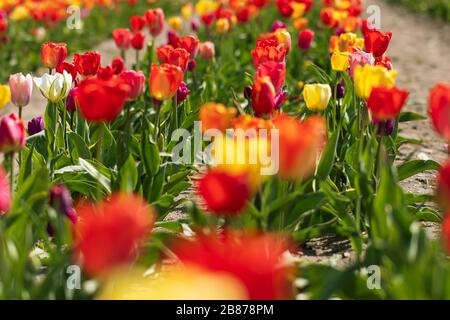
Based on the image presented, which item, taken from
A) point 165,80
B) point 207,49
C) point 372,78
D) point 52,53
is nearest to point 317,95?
point 372,78

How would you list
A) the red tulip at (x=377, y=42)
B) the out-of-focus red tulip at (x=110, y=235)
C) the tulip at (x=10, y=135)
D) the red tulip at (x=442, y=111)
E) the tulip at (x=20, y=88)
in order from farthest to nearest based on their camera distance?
the red tulip at (x=377, y=42), the tulip at (x=20, y=88), the tulip at (x=10, y=135), the red tulip at (x=442, y=111), the out-of-focus red tulip at (x=110, y=235)

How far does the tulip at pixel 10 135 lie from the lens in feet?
9.13

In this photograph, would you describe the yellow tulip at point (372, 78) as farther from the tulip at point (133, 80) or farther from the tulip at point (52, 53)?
the tulip at point (52, 53)

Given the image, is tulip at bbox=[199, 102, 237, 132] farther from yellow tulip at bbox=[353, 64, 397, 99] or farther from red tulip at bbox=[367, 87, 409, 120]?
yellow tulip at bbox=[353, 64, 397, 99]

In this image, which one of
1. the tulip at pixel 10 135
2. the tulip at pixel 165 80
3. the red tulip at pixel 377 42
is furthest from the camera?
the red tulip at pixel 377 42

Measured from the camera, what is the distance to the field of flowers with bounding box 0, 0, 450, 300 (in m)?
2.17

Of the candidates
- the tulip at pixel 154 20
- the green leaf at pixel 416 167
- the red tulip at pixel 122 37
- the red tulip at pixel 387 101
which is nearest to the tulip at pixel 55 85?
the red tulip at pixel 387 101

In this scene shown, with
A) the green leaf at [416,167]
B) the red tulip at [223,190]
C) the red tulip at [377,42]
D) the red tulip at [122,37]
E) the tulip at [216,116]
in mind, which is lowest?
the green leaf at [416,167]

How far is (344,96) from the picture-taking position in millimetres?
4547

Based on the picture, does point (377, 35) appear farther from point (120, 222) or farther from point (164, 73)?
point (120, 222)

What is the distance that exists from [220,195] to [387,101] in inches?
35.1

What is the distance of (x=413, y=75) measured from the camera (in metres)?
8.70

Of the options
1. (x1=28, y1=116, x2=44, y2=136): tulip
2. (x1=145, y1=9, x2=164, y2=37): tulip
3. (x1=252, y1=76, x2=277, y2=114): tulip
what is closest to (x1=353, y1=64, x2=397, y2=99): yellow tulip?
(x1=252, y1=76, x2=277, y2=114): tulip

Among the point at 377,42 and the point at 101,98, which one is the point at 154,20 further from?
the point at 101,98
